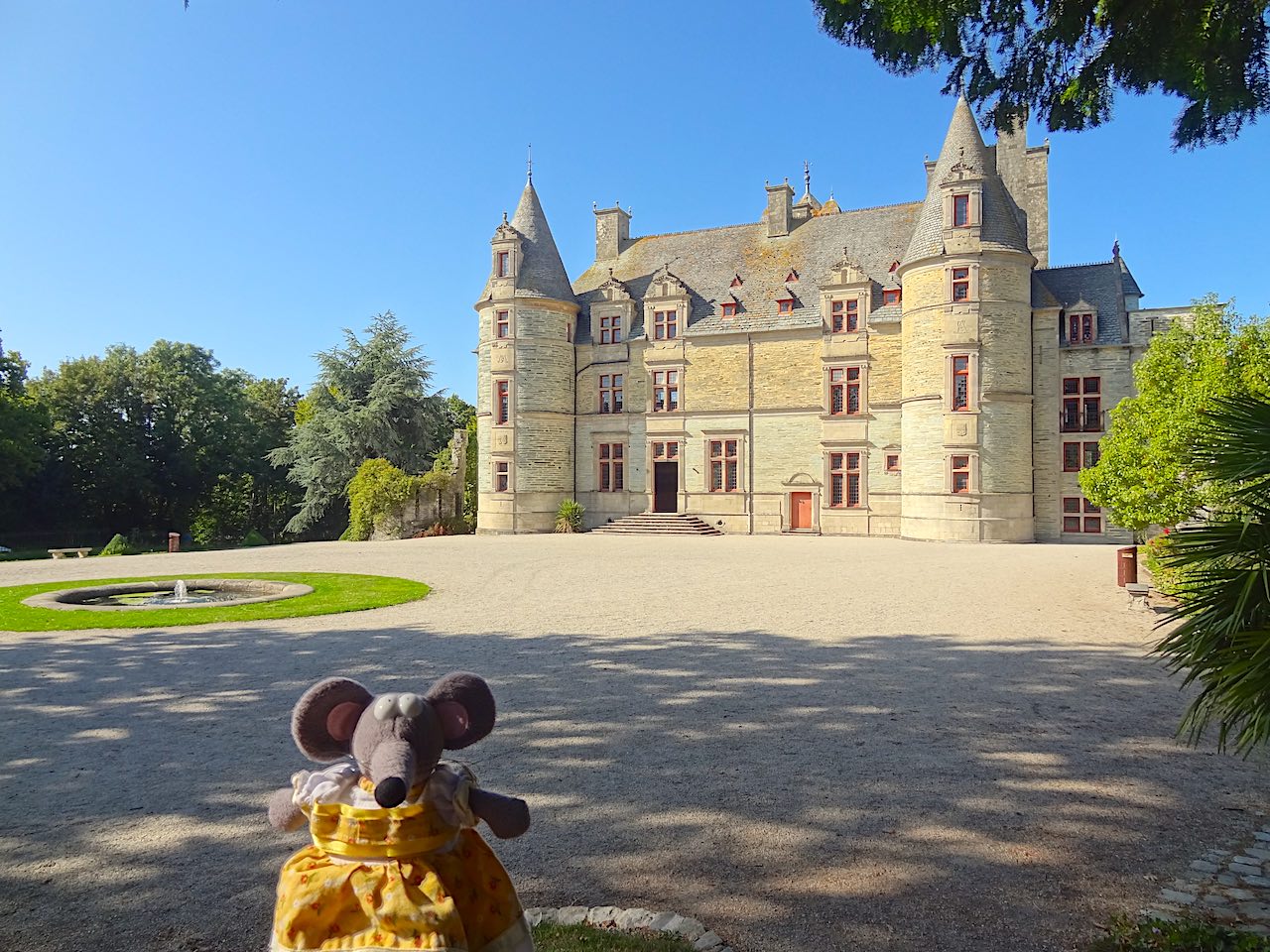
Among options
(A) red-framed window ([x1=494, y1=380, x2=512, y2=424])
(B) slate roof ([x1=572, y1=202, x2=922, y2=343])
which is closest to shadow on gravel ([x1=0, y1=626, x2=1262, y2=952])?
(B) slate roof ([x1=572, y1=202, x2=922, y2=343])

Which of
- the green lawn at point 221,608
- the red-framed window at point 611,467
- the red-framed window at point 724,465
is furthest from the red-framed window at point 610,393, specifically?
the green lawn at point 221,608

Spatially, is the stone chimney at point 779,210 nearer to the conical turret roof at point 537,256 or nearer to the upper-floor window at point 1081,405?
the conical turret roof at point 537,256

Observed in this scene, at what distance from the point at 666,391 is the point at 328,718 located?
104 ft

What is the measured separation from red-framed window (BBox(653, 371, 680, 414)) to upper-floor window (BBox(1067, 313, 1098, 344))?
1452 centimetres

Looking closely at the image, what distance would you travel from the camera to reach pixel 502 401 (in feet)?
112

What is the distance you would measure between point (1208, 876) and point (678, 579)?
1254 centimetres

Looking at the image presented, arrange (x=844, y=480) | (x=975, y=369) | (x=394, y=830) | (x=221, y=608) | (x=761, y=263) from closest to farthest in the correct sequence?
(x=394, y=830), (x=221, y=608), (x=975, y=369), (x=844, y=480), (x=761, y=263)

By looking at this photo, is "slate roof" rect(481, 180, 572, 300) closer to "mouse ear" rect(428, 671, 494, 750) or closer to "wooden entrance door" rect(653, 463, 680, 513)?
"wooden entrance door" rect(653, 463, 680, 513)

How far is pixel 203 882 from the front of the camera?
13.6ft

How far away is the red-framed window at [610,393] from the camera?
34750mm

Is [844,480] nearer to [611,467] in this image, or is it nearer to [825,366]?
[825,366]

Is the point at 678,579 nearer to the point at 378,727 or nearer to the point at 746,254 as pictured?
the point at 378,727

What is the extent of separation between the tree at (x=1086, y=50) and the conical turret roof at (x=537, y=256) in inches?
1116

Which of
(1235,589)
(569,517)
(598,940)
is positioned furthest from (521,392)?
(1235,589)
